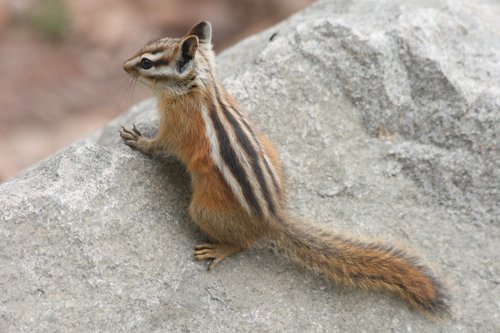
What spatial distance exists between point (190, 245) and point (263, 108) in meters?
1.14

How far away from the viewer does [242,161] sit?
164 inches

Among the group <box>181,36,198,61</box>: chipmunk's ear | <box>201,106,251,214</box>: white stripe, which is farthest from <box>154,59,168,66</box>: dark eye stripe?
<box>201,106,251,214</box>: white stripe

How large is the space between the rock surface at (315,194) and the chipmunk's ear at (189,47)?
0.54 m

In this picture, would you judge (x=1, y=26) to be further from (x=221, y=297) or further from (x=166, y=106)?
(x=221, y=297)

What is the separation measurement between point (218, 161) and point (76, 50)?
7.41 metres

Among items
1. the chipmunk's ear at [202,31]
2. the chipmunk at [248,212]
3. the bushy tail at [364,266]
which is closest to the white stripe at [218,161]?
the chipmunk at [248,212]

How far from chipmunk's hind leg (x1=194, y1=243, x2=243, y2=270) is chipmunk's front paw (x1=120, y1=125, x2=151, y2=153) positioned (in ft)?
2.30

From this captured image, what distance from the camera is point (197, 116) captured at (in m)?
4.44

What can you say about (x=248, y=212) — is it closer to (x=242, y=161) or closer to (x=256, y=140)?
(x=242, y=161)

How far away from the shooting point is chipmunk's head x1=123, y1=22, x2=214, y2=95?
4.45 metres

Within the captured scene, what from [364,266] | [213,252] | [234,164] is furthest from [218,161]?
[364,266]

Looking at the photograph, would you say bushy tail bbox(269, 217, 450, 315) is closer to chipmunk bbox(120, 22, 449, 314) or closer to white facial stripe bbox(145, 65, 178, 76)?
chipmunk bbox(120, 22, 449, 314)

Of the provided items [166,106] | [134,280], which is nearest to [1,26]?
[166,106]

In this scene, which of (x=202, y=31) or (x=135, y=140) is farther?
(x=202, y=31)
